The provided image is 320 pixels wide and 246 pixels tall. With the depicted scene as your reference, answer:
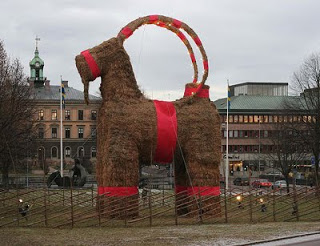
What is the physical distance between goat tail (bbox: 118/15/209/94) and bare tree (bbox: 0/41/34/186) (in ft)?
37.0

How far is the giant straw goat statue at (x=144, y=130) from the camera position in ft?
67.8

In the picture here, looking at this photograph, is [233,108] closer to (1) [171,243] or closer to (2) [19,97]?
(2) [19,97]

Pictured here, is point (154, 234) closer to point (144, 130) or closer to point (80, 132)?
point (144, 130)

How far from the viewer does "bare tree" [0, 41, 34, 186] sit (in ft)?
105

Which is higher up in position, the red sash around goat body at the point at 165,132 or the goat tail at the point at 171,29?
the goat tail at the point at 171,29

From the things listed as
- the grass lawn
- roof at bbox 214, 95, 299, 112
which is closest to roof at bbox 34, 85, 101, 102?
roof at bbox 214, 95, 299, 112

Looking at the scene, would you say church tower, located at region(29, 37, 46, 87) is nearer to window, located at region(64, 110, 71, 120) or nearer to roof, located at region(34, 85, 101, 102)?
roof, located at region(34, 85, 101, 102)

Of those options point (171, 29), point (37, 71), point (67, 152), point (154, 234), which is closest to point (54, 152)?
point (67, 152)

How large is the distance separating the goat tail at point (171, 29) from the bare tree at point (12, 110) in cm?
1127

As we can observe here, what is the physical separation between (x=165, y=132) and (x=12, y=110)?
14394 mm

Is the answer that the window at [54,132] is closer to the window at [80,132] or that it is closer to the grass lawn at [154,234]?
A: the window at [80,132]

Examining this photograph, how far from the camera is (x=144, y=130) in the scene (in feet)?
68.9

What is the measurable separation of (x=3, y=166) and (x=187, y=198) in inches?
919

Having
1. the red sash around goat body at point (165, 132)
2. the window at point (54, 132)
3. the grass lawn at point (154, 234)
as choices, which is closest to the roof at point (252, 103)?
the window at point (54, 132)
